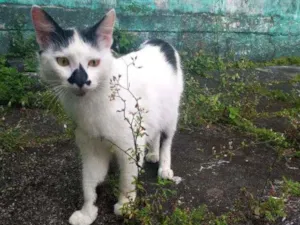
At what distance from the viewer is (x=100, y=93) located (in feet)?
7.30

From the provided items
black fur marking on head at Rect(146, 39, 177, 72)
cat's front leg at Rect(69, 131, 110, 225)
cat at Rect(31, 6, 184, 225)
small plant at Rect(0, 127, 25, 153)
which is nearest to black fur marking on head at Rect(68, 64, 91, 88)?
cat at Rect(31, 6, 184, 225)

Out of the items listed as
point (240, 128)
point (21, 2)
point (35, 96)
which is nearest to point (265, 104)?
point (240, 128)

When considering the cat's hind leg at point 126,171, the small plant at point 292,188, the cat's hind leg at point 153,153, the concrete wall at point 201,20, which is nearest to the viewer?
the cat's hind leg at point 126,171

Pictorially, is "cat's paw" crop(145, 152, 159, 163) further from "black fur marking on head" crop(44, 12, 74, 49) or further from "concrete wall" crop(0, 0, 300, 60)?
"concrete wall" crop(0, 0, 300, 60)

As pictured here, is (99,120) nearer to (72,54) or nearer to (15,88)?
(72,54)

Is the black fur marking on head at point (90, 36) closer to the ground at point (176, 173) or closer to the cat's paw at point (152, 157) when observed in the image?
the ground at point (176, 173)

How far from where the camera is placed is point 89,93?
7.18 ft

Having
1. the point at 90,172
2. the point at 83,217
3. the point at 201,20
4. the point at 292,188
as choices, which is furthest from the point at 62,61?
the point at 201,20

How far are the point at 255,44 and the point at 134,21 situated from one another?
6.64 ft

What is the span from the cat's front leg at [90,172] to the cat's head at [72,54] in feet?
1.41

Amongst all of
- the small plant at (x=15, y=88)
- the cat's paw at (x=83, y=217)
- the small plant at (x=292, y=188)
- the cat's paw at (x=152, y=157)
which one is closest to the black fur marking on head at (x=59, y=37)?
the cat's paw at (x=83, y=217)

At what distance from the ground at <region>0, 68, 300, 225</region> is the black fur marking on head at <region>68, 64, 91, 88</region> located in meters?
0.89

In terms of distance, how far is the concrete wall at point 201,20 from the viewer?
5.07 m

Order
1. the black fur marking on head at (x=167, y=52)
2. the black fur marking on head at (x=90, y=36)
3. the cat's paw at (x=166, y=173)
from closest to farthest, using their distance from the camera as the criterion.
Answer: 1. the black fur marking on head at (x=90, y=36)
2. the cat's paw at (x=166, y=173)
3. the black fur marking on head at (x=167, y=52)
